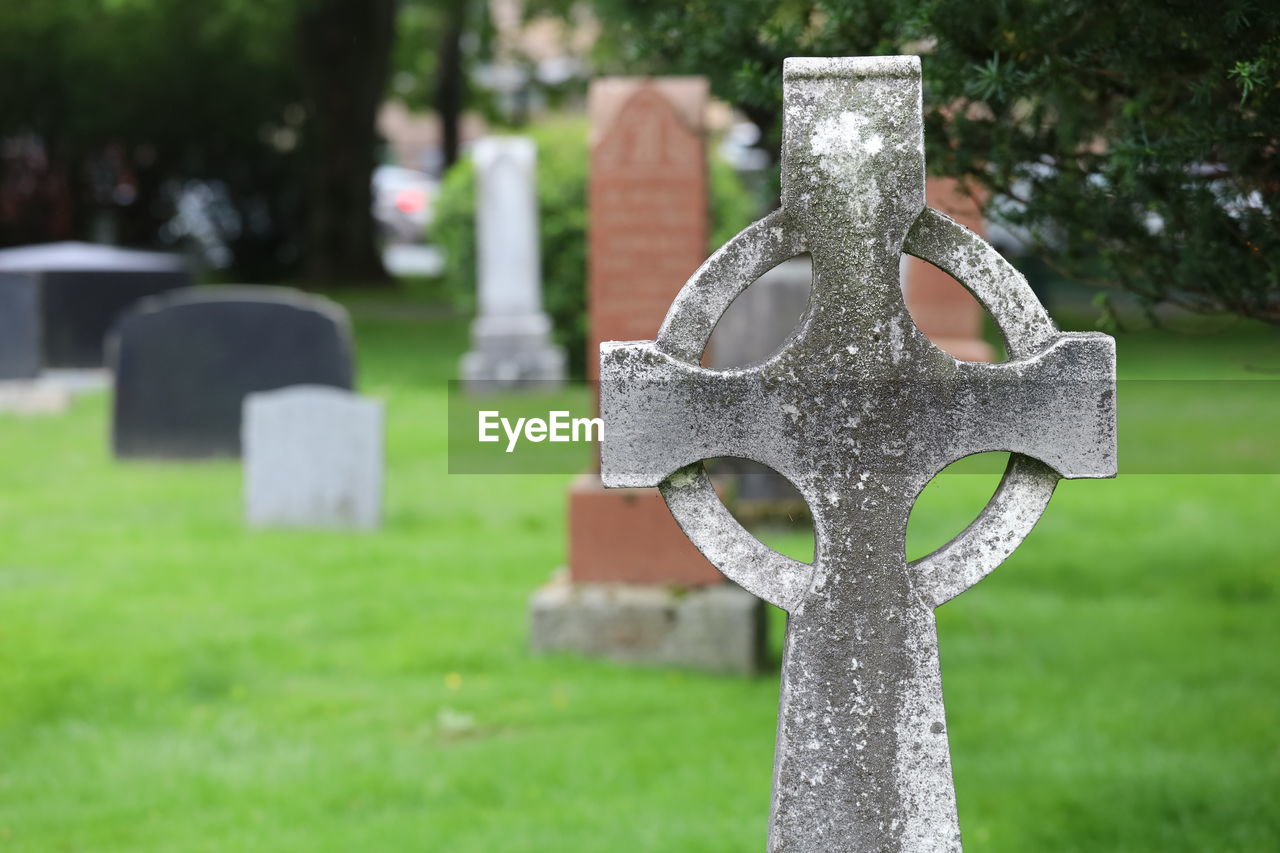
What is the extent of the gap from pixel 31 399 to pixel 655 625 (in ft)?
29.3

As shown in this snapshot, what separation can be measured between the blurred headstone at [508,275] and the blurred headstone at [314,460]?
19.0 ft

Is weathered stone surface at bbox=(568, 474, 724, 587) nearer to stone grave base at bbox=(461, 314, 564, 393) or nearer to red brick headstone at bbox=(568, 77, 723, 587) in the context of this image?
red brick headstone at bbox=(568, 77, 723, 587)

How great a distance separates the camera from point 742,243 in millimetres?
2619

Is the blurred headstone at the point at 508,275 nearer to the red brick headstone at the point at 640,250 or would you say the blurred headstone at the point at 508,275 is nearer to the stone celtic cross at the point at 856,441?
the red brick headstone at the point at 640,250

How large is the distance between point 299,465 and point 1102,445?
22.2 ft

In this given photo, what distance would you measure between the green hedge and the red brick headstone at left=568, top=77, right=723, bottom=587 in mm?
8653

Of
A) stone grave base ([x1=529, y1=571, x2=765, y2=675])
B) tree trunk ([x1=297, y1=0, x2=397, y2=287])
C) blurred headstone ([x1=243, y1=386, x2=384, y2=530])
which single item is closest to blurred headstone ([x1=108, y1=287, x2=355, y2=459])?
blurred headstone ([x1=243, y1=386, x2=384, y2=530])

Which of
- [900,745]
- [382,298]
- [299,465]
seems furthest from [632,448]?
[382,298]

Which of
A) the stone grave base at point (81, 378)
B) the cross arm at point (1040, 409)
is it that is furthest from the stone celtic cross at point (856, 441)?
the stone grave base at point (81, 378)

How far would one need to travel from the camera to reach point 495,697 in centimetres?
602

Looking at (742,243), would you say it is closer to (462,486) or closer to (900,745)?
(900,745)

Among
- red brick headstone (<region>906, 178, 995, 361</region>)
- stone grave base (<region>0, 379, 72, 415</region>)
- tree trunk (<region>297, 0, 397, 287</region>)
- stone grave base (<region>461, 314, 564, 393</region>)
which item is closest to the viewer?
red brick headstone (<region>906, 178, 995, 361</region>)

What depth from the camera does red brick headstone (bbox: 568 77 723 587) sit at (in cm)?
657

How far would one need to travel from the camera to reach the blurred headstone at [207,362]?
1085 cm
